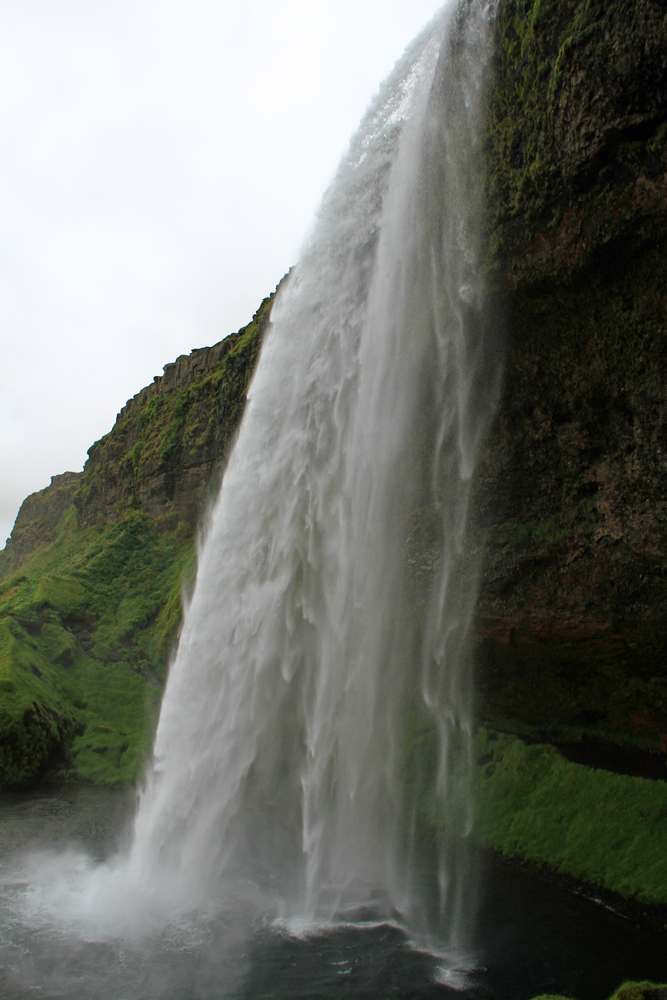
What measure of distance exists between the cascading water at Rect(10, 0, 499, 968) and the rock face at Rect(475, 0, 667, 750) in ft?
2.16

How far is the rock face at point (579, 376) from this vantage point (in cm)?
739

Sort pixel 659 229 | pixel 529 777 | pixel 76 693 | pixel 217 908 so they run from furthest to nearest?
pixel 76 693, pixel 529 777, pixel 217 908, pixel 659 229

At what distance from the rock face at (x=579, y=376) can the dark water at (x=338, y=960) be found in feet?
10.1

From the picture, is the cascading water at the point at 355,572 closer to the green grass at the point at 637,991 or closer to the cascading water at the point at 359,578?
the cascading water at the point at 359,578

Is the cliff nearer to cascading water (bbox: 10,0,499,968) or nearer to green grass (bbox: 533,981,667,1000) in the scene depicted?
cascading water (bbox: 10,0,499,968)

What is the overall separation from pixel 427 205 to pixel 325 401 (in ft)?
12.7

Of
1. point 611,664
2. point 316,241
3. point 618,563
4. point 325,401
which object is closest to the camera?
point 618,563

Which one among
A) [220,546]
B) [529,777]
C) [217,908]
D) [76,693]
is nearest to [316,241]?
[220,546]

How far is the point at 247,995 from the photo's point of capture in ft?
20.5

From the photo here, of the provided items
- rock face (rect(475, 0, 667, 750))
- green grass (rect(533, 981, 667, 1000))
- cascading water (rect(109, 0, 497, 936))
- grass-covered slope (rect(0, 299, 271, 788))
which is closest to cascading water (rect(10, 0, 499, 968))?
cascading water (rect(109, 0, 497, 936))

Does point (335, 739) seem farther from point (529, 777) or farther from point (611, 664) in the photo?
point (611, 664)

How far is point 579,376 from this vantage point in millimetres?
9094

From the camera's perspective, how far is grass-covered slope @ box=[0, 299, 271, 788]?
1543 cm

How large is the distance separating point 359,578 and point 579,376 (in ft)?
16.3
